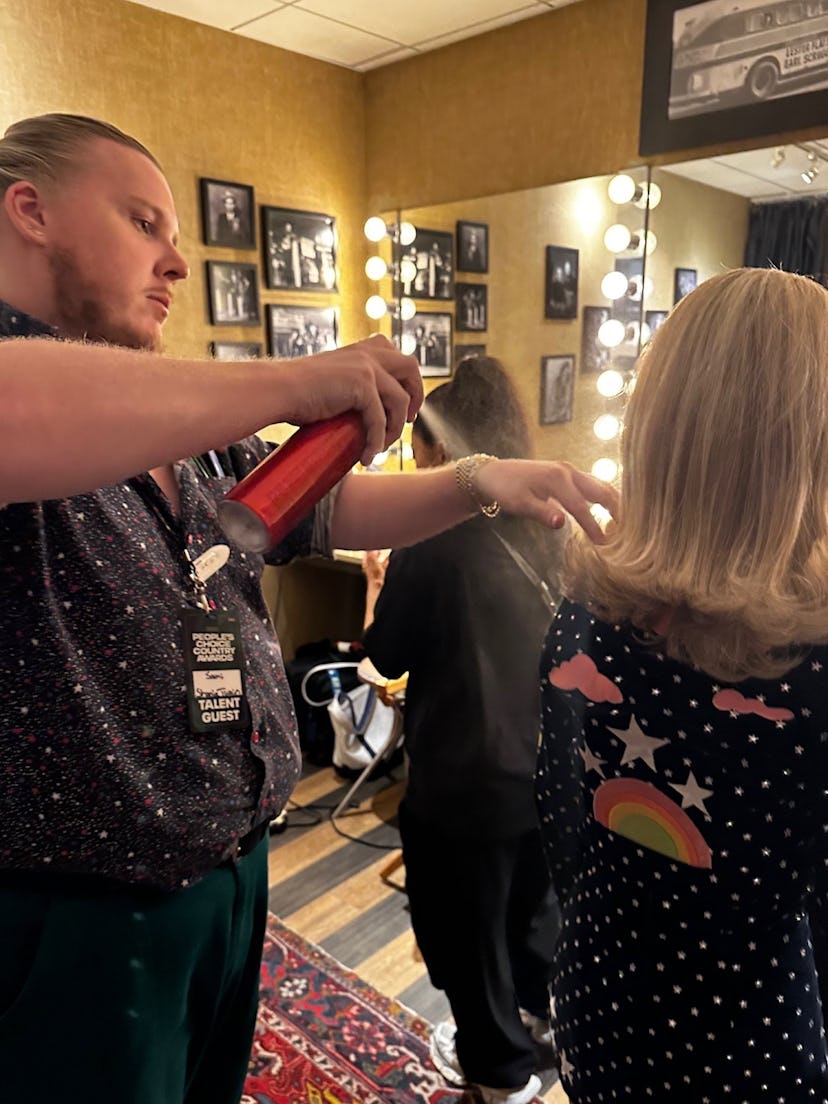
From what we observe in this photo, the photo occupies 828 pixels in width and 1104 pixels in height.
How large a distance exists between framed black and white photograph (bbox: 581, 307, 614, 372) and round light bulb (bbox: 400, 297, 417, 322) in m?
0.64

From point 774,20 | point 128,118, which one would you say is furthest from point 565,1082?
point 128,118

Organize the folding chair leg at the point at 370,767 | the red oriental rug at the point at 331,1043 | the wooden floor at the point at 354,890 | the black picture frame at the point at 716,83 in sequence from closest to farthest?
the red oriental rug at the point at 331,1043
the black picture frame at the point at 716,83
the wooden floor at the point at 354,890
the folding chair leg at the point at 370,767

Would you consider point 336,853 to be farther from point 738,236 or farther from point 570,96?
point 570,96

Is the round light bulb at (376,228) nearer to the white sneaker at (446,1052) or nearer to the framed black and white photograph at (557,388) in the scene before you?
the framed black and white photograph at (557,388)

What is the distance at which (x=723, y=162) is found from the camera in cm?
155

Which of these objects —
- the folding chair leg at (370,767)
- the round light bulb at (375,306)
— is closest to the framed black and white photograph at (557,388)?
the round light bulb at (375,306)

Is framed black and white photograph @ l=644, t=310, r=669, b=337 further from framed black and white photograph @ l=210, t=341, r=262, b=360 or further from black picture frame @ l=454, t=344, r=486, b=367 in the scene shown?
framed black and white photograph @ l=210, t=341, r=262, b=360

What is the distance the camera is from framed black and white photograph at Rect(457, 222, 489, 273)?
2.15 metres

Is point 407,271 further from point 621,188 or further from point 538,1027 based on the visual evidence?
point 538,1027

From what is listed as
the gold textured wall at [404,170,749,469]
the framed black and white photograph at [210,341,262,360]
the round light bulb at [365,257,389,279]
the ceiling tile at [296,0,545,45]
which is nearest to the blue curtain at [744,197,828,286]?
the gold textured wall at [404,170,749,469]

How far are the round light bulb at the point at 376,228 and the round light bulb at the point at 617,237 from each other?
0.81m

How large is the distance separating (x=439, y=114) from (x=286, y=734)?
2017 millimetres

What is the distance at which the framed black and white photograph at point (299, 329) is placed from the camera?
235 centimetres

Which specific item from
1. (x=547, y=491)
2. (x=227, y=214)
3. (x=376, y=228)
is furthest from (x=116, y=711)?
(x=376, y=228)
